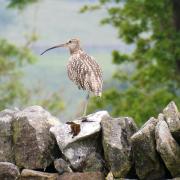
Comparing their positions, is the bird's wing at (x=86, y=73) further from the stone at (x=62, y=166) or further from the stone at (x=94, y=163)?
the stone at (x=62, y=166)

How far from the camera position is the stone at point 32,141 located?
613 inches

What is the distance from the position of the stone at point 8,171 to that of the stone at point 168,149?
2.83 metres

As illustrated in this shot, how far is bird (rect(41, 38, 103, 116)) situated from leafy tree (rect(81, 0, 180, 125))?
1869 cm

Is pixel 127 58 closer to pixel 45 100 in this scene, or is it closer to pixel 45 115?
pixel 45 100

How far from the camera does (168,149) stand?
14461 mm

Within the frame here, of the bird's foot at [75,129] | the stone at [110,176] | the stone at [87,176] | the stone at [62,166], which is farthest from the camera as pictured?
the bird's foot at [75,129]

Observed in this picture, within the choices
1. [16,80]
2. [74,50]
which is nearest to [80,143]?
[74,50]

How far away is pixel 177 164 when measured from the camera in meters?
14.6

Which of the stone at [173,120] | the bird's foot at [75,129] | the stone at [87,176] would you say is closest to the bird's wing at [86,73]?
the bird's foot at [75,129]

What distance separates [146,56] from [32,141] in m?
23.5

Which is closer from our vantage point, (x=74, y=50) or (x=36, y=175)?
(x=36, y=175)

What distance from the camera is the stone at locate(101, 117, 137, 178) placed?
15039 millimetres

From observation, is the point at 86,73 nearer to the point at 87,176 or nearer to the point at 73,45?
the point at 73,45

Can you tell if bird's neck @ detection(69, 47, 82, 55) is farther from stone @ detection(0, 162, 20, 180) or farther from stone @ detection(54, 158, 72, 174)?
stone @ detection(0, 162, 20, 180)
